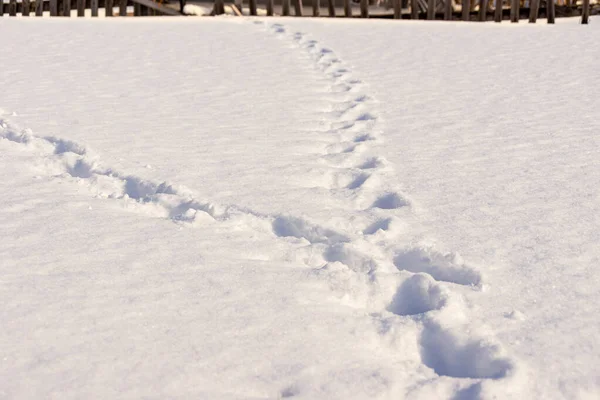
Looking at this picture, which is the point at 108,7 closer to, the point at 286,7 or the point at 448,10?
the point at 286,7

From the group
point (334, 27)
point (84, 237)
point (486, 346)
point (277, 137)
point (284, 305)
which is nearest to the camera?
point (486, 346)

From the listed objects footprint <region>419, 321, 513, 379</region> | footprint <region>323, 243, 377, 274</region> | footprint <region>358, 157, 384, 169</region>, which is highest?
footprint <region>358, 157, 384, 169</region>

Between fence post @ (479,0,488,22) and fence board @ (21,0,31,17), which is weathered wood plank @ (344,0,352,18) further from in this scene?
fence board @ (21,0,31,17)

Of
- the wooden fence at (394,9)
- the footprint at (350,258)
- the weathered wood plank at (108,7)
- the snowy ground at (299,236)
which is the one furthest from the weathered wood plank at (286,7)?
the footprint at (350,258)

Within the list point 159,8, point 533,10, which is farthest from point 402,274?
point 159,8

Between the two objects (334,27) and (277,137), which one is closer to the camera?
(277,137)

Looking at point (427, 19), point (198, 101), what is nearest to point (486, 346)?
point (198, 101)

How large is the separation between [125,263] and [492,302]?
1309 millimetres

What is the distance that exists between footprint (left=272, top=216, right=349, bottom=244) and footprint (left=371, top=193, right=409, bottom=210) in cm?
42

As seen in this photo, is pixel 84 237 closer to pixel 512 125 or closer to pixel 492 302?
pixel 492 302

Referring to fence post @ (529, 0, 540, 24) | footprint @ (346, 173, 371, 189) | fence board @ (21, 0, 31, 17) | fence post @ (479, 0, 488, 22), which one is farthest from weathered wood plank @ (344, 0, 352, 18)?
footprint @ (346, 173, 371, 189)

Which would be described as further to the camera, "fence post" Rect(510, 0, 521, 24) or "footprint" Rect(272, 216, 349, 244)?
"fence post" Rect(510, 0, 521, 24)

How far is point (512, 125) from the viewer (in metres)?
5.07

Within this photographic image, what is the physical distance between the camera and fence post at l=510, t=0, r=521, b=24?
998 cm
